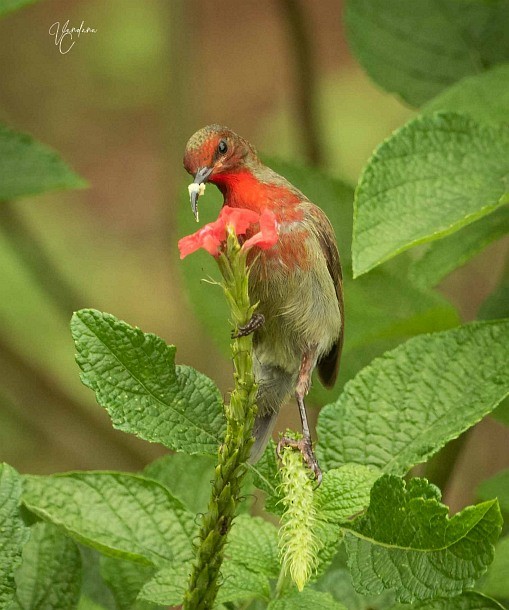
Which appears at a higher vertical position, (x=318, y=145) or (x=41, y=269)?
(x=318, y=145)

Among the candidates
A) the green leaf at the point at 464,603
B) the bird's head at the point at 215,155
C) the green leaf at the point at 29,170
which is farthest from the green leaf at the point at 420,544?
the green leaf at the point at 29,170

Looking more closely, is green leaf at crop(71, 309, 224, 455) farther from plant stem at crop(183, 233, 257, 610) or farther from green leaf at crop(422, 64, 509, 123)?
green leaf at crop(422, 64, 509, 123)

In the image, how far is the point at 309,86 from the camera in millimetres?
3199

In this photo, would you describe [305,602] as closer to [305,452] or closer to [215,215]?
[305,452]

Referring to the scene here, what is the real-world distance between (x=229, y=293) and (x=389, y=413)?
1.55ft

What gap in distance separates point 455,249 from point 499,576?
64cm

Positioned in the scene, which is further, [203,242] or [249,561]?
[249,561]

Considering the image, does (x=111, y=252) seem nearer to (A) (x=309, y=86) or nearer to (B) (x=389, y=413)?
(A) (x=309, y=86)

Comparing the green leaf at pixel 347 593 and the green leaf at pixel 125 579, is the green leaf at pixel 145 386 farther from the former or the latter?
the green leaf at pixel 347 593

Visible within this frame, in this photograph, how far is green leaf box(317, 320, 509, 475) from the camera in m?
1.72

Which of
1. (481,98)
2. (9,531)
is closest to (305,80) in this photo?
(481,98)

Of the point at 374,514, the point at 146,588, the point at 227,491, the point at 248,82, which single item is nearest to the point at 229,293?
the point at 227,491

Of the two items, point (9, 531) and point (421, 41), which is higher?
point (421, 41)

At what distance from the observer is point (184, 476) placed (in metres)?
1.96
